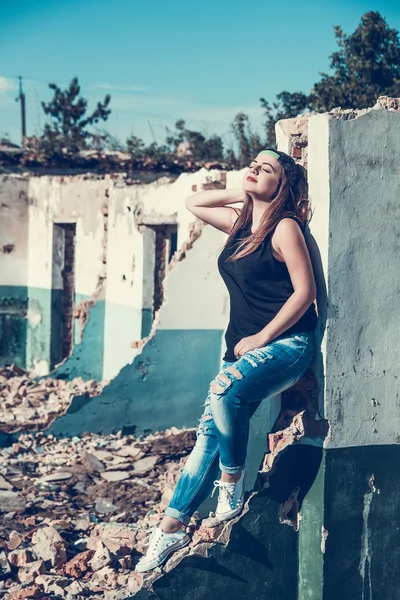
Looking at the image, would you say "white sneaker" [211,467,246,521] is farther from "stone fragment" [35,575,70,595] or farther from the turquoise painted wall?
the turquoise painted wall

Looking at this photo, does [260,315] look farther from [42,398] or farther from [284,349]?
[42,398]

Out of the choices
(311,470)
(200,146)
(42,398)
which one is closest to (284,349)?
(311,470)

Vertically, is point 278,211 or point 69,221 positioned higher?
point 69,221

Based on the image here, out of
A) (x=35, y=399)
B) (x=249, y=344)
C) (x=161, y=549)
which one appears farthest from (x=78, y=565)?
(x=35, y=399)

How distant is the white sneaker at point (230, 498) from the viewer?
4047mm

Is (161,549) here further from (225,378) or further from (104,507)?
(104,507)

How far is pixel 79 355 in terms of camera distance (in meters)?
11.2

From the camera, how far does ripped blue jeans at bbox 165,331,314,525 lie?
393 cm

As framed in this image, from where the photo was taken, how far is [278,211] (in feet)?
13.5

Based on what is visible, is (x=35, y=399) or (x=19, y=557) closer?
(x=19, y=557)

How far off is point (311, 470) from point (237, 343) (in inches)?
27.9

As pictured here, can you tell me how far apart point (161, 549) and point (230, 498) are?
0.39 meters

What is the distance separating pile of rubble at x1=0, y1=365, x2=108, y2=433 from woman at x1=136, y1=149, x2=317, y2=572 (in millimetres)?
5130

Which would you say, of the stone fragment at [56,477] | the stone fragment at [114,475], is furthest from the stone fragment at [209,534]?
the stone fragment at [56,477]
